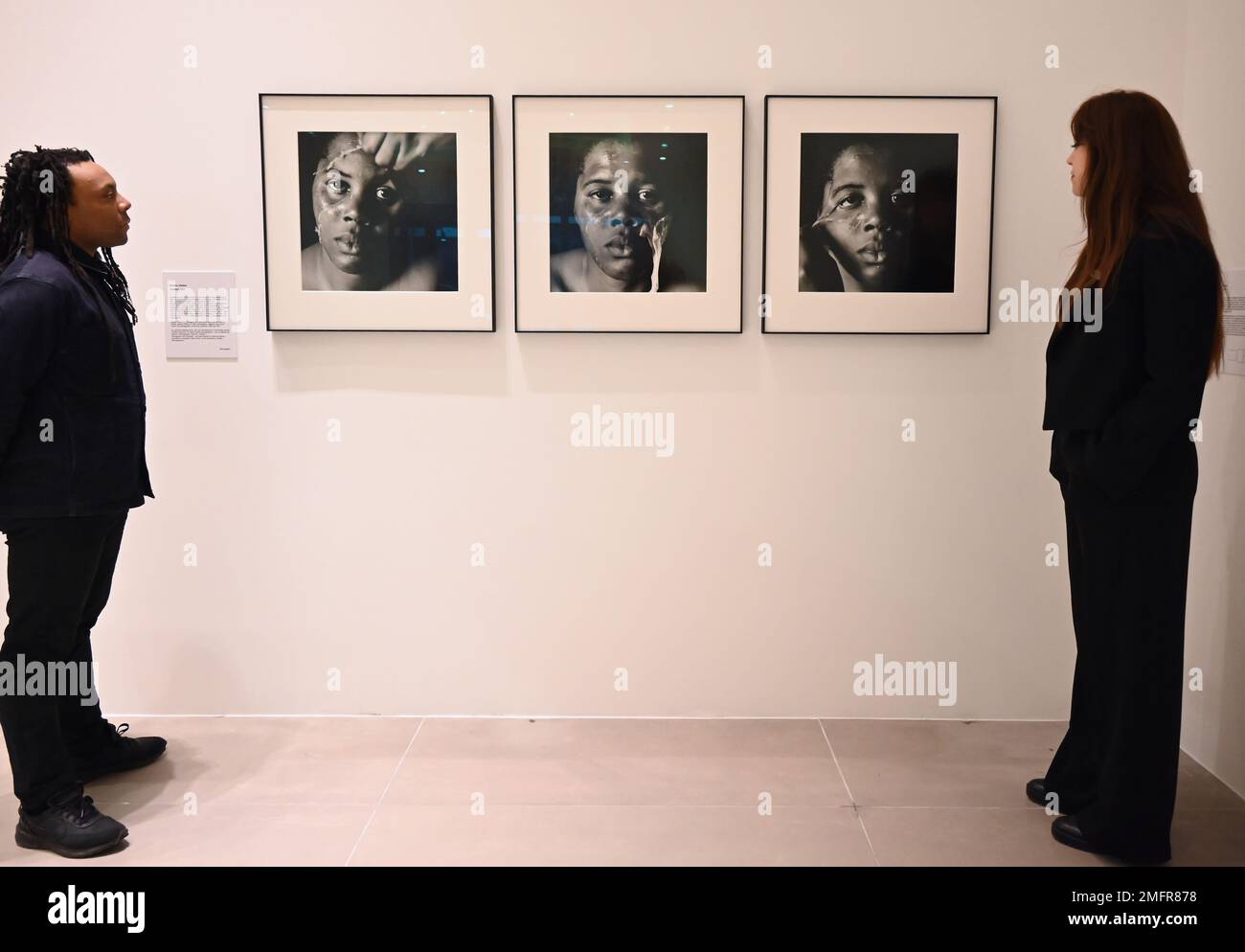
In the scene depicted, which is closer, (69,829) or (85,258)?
(69,829)

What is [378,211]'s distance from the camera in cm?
329

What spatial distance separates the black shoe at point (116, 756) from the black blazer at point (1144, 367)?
2691 mm

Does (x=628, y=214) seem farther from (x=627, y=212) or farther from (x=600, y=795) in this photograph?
(x=600, y=795)

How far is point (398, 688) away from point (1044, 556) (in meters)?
2.17

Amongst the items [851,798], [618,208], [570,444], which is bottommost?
[851,798]

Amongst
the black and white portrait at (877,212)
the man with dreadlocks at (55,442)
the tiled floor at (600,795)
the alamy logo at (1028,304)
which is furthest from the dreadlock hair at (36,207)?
the alamy logo at (1028,304)

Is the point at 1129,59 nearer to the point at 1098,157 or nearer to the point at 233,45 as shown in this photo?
the point at 1098,157

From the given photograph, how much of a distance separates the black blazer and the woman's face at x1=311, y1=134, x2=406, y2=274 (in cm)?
204

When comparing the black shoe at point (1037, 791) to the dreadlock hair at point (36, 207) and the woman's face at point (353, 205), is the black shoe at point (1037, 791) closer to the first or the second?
the woman's face at point (353, 205)

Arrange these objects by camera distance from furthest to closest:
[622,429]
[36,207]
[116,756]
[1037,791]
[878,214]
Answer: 1. [622,429]
2. [878,214]
3. [116,756]
4. [1037,791]
5. [36,207]

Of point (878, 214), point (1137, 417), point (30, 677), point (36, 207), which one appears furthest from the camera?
point (878, 214)

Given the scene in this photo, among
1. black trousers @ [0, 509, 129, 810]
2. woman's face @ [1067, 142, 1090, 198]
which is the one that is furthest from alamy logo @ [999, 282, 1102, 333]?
black trousers @ [0, 509, 129, 810]

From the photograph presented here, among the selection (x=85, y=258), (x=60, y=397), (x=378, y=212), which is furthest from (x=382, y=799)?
(x=378, y=212)

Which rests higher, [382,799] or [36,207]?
[36,207]
